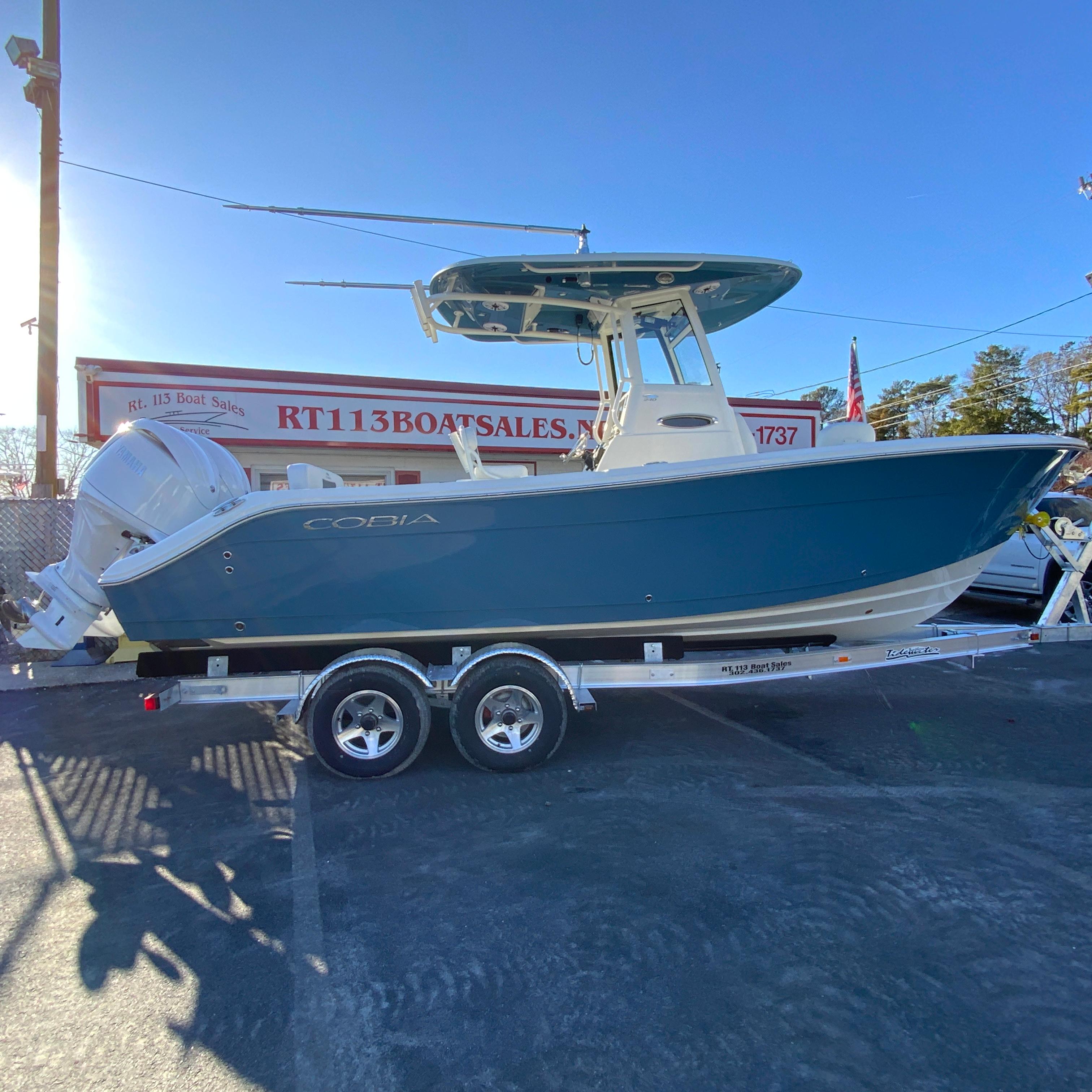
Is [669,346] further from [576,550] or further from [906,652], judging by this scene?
[906,652]

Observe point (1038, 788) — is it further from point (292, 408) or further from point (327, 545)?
point (292, 408)

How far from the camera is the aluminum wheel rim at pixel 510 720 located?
4305 millimetres

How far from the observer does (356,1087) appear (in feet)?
6.52

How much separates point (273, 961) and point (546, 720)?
207 cm

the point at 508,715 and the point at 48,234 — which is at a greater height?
the point at 48,234

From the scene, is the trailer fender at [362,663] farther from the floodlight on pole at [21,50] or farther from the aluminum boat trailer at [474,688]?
the floodlight on pole at [21,50]

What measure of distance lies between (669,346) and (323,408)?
704 centimetres

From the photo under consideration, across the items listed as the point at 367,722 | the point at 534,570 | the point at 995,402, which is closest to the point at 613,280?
the point at 534,570

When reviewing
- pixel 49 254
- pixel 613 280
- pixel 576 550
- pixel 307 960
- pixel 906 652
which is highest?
pixel 49 254

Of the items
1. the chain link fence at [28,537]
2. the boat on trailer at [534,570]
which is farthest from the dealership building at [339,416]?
the boat on trailer at [534,570]

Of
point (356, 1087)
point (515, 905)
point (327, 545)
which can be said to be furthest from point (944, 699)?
point (356, 1087)

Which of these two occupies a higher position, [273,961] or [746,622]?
[746,622]

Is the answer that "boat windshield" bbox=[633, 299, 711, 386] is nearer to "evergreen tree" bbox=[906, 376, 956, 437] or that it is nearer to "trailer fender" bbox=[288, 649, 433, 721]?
"trailer fender" bbox=[288, 649, 433, 721]

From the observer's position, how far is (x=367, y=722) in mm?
4285
